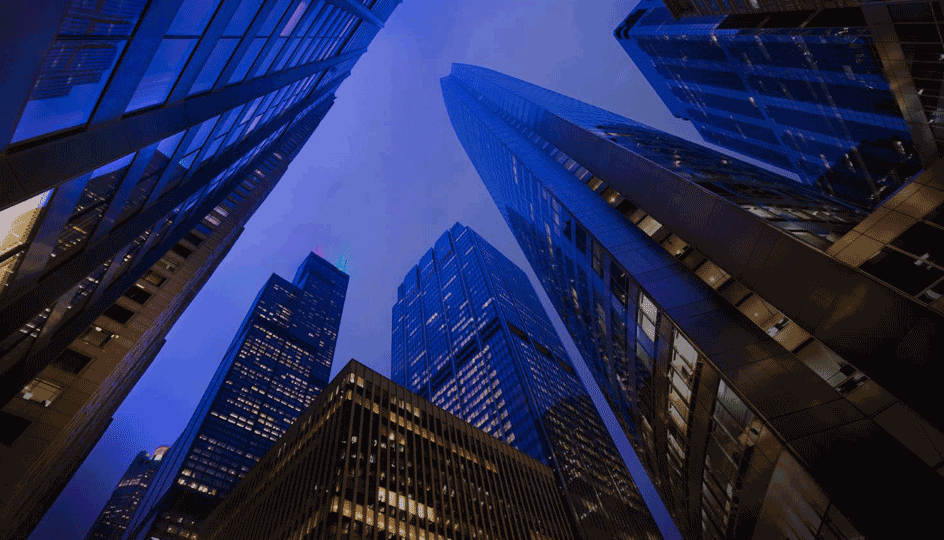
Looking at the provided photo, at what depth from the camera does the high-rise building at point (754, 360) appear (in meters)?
14.7

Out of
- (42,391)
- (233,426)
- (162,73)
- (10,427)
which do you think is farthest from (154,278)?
(233,426)

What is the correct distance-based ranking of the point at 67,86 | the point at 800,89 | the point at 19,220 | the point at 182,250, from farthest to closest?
the point at 800,89, the point at 182,250, the point at 19,220, the point at 67,86

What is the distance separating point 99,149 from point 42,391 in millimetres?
23778

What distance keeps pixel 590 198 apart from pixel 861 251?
68.4 ft

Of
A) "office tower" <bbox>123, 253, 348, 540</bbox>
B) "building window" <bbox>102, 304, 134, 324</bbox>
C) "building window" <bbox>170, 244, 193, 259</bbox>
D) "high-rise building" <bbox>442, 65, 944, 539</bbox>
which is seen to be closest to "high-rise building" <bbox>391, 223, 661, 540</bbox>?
"office tower" <bbox>123, 253, 348, 540</bbox>

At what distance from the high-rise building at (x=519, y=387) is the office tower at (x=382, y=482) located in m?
22.9

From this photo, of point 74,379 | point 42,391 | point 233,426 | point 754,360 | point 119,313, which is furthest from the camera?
point 233,426

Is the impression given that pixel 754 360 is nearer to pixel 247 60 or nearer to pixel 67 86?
pixel 67 86

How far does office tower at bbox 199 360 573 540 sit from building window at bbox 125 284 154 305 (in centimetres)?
2968

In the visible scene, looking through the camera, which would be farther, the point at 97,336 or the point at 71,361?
the point at 97,336

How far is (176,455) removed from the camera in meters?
146

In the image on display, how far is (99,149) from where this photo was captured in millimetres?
8891

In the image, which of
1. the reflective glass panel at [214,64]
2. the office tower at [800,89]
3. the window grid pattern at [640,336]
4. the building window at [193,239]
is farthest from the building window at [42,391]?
the office tower at [800,89]

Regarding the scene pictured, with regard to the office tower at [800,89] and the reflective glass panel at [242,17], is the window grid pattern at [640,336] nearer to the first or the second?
the office tower at [800,89]
